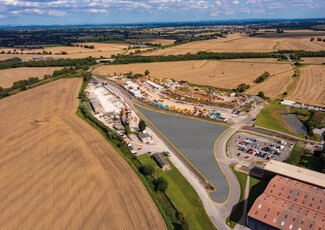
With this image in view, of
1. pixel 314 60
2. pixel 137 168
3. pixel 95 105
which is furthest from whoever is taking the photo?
pixel 314 60

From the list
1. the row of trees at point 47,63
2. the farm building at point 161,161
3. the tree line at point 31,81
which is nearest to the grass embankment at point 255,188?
the farm building at point 161,161

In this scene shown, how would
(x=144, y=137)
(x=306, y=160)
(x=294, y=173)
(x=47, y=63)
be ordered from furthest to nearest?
1. (x=47, y=63)
2. (x=144, y=137)
3. (x=306, y=160)
4. (x=294, y=173)

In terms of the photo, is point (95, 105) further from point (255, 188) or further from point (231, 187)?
point (255, 188)

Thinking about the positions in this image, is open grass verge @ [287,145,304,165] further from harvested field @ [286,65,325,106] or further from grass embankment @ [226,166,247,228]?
harvested field @ [286,65,325,106]

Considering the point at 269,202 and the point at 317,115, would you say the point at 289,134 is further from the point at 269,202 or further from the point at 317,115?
the point at 269,202

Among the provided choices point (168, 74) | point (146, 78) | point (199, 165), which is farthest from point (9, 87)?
point (199, 165)

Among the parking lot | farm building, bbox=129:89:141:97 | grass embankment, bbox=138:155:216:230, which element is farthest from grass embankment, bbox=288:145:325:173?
farm building, bbox=129:89:141:97

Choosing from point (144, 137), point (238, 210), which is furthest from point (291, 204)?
point (144, 137)
